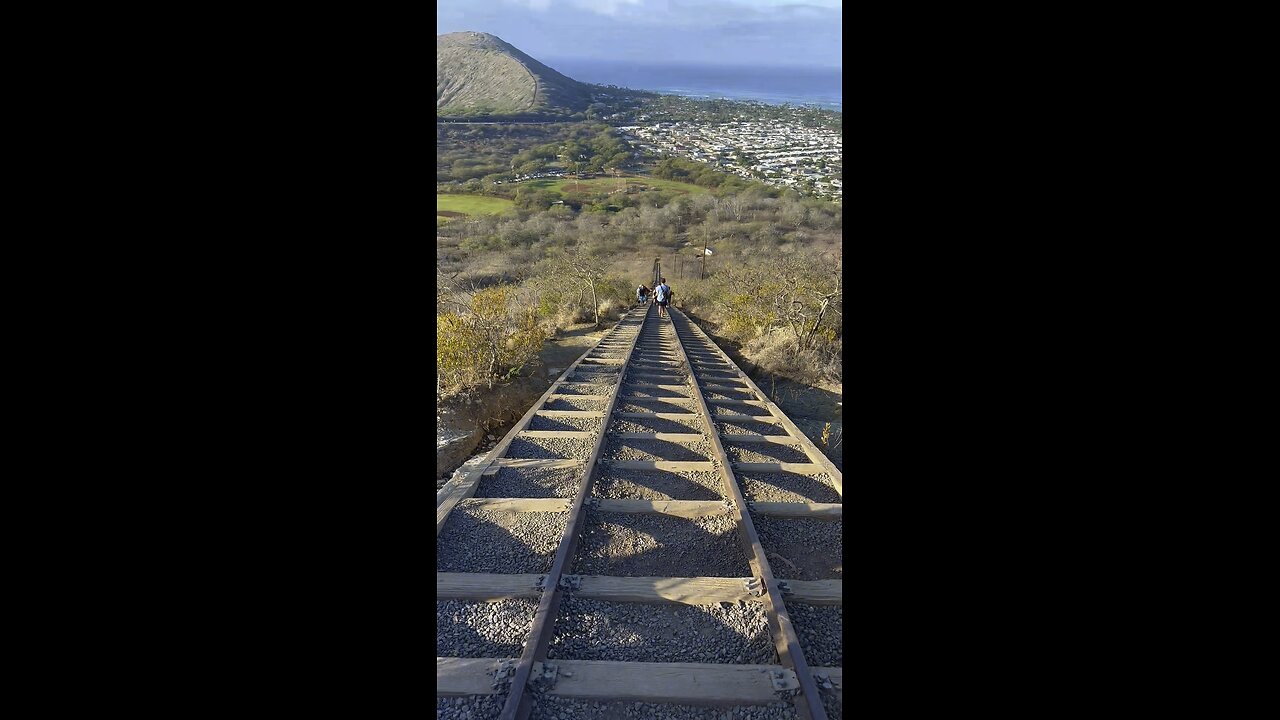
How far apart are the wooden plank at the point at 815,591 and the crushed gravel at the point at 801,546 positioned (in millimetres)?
258

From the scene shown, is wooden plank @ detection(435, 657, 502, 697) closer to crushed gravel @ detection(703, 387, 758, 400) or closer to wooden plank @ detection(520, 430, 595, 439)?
wooden plank @ detection(520, 430, 595, 439)

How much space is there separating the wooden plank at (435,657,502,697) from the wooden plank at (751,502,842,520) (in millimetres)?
2534

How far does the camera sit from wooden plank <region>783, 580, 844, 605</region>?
3.87 m

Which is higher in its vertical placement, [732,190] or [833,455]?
[732,190]

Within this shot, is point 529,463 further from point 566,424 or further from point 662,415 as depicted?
point 662,415

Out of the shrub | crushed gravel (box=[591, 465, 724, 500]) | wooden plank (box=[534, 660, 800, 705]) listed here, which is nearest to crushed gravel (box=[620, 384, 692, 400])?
the shrub

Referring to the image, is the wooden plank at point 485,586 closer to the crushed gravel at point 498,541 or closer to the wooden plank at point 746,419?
the crushed gravel at point 498,541

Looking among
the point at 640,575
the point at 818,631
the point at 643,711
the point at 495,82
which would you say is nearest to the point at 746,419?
the point at 640,575

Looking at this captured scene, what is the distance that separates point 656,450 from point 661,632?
3191mm
